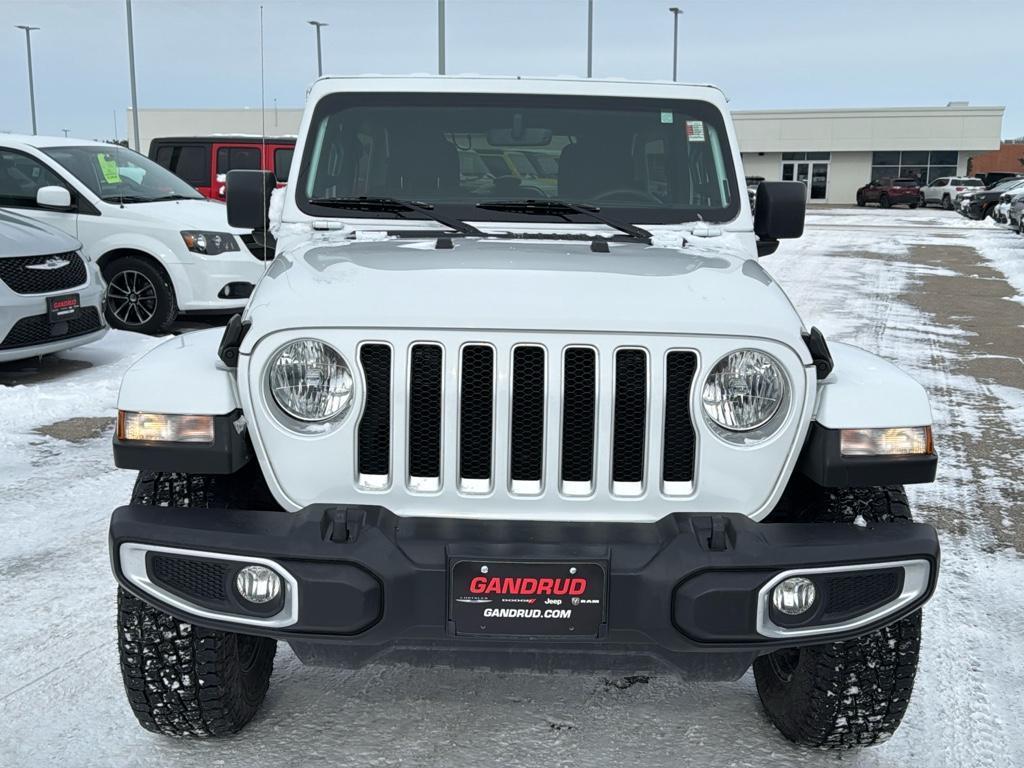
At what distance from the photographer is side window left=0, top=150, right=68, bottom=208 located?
10297 mm

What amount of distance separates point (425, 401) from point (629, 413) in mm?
481

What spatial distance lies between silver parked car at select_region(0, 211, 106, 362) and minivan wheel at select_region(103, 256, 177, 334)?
1.50 meters

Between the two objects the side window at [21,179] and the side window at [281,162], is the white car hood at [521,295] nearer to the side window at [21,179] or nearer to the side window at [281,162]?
the side window at [21,179]

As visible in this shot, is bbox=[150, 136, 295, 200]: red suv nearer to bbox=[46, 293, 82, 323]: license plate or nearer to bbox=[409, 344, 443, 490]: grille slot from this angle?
bbox=[46, 293, 82, 323]: license plate

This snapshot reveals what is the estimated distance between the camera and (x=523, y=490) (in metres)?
2.63

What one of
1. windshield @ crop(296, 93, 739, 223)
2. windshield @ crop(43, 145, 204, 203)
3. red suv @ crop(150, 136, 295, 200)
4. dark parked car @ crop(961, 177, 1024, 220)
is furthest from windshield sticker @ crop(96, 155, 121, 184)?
dark parked car @ crop(961, 177, 1024, 220)

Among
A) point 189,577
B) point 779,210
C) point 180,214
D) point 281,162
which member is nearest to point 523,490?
point 189,577

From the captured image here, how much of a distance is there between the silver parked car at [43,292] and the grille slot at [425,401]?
6.02m

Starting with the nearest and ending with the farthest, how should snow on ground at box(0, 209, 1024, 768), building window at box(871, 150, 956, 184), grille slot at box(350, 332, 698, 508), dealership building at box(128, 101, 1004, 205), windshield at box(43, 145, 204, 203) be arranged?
grille slot at box(350, 332, 698, 508)
snow on ground at box(0, 209, 1024, 768)
windshield at box(43, 145, 204, 203)
dealership building at box(128, 101, 1004, 205)
building window at box(871, 150, 956, 184)

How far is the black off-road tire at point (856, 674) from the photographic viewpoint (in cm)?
279

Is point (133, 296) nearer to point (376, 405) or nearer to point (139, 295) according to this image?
point (139, 295)

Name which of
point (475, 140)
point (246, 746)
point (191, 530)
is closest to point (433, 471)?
point (191, 530)

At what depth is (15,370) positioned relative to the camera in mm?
8562

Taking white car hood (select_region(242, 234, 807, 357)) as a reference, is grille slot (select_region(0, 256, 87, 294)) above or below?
below
